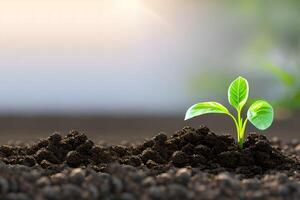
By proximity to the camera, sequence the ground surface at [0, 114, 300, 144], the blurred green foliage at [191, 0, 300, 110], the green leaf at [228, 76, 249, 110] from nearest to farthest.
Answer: the green leaf at [228, 76, 249, 110], the ground surface at [0, 114, 300, 144], the blurred green foliage at [191, 0, 300, 110]

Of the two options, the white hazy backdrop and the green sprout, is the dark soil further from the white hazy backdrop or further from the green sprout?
the white hazy backdrop

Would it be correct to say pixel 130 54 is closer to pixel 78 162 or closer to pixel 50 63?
pixel 50 63

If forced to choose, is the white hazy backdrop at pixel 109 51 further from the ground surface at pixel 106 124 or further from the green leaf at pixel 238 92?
the green leaf at pixel 238 92

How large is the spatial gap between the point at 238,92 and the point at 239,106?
3cm

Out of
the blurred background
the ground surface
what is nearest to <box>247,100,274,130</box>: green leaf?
the ground surface

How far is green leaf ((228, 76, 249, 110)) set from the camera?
142cm

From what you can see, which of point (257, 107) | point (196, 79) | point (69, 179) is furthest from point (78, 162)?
point (196, 79)

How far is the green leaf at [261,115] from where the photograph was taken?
1.32 meters

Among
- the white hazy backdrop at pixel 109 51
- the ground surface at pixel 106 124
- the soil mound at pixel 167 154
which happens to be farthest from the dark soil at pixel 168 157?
the white hazy backdrop at pixel 109 51

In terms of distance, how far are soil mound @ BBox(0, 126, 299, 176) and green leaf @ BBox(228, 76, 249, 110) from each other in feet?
0.32

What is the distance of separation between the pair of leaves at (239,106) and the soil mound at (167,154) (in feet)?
0.28

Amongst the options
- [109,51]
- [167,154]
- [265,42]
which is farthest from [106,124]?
[167,154]

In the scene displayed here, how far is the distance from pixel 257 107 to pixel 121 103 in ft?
10.6

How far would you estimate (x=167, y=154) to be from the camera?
140 cm
